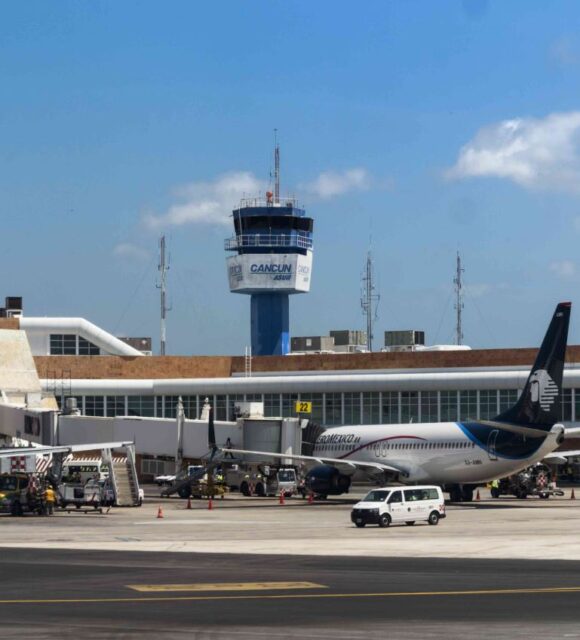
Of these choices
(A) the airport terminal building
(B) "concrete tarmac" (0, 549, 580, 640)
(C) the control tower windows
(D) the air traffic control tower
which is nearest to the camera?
(B) "concrete tarmac" (0, 549, 580, 640)

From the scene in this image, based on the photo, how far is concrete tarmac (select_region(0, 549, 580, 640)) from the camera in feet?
75.3

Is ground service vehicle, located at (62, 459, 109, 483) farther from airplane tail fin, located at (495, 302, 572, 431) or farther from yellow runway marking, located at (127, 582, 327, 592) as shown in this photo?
yellow runway marking, located at (127, 582, 327, 592)

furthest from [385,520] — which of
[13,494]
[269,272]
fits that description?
[269,272]

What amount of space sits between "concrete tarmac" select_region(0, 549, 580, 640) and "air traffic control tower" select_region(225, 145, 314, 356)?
110967mm

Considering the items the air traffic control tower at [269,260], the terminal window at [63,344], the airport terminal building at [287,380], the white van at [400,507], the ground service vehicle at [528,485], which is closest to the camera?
the white van at [400,507]

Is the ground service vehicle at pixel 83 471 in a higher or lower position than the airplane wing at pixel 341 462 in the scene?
lower

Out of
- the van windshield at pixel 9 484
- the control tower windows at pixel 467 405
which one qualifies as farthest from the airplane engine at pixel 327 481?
the control tower windows at pixel 467 405

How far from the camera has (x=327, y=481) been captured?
73625 mm

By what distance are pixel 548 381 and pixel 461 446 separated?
6.29 meters

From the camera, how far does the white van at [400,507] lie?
5097cm

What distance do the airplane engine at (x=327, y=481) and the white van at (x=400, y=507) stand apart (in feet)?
67.6

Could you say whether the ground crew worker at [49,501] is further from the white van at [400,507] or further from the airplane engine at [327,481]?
the airplane engine at [327,481]

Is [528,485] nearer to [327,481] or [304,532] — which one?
[327,481]

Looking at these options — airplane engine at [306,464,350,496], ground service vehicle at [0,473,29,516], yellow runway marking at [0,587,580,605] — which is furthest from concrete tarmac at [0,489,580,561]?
yellow runway marking at [0,587,580,605]
